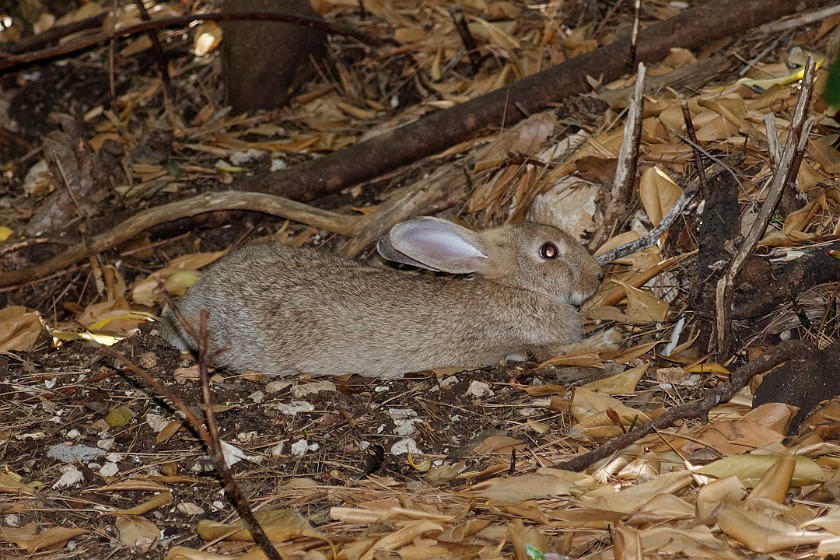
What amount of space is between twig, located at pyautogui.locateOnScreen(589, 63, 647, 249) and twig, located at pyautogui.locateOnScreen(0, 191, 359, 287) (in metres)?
1.77

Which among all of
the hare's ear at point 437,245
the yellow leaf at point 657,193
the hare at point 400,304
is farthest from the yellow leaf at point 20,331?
the yellow leaf at point 657,193

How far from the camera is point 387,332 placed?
17.2 feet

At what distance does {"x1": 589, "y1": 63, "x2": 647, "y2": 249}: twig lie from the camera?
5.21 metres

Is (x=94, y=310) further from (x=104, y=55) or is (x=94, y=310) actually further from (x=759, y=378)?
(x=759, y=378)

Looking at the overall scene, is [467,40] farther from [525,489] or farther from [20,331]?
[525,489]

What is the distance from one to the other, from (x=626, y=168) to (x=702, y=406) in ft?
5.74

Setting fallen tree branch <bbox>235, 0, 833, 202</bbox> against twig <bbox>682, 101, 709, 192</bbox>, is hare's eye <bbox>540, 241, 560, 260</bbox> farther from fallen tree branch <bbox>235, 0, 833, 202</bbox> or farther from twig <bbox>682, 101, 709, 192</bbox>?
fallen tree branch <bbox>235, 0, 833, 202</bbox>

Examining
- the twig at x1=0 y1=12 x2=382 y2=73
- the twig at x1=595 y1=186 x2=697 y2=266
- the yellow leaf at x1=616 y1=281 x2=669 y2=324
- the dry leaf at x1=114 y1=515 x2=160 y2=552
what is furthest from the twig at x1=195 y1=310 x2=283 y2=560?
the twig at x1=0 y1=12 x2=382 y2=73

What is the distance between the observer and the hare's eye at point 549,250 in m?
5.56

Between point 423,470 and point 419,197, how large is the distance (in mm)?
2625

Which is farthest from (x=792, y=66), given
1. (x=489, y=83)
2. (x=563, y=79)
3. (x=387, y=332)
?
(x=387, y=332)

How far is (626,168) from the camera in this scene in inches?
213

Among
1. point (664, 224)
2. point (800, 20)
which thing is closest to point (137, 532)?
point (664, 224)

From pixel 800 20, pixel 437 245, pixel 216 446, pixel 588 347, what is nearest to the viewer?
pixel 216 446
